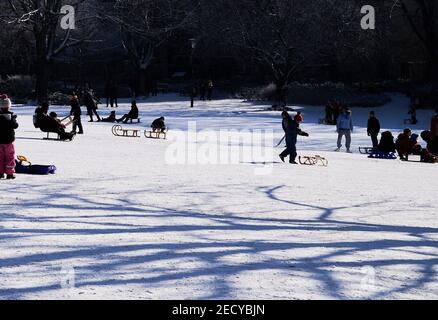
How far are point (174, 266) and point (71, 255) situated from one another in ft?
3.56

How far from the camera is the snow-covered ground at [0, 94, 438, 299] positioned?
5965mm

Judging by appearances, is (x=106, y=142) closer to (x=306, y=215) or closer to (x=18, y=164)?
(x=18, y=164)

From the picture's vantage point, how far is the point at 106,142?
65.8 ft

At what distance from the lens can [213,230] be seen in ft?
27.3

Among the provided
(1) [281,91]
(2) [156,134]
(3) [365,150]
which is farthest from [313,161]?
(1) [281,91]

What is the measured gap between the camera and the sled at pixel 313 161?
17.3 meters

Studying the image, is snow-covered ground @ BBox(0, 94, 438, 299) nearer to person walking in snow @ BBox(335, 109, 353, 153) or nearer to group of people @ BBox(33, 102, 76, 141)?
group of people @ BBox(33, 102, 76, 141)

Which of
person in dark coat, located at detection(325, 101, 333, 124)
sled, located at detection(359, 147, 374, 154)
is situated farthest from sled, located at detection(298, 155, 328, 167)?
person in dark coat, located at detection(325, 101, 333, 124)

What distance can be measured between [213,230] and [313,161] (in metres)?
9.83

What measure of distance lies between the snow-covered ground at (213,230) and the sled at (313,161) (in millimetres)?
Answer: 459

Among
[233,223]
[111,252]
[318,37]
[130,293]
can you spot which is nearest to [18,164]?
[233,223]

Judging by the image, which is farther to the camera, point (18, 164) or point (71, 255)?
point (18, 164)
